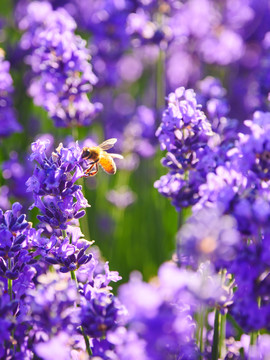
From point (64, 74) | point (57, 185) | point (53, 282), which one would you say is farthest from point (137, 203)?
point (53, 282)

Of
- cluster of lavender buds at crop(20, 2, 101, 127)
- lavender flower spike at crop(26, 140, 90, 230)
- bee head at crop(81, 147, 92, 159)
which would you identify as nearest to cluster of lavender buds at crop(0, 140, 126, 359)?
lavender flower spike at crop(26, 140, 90, 230)

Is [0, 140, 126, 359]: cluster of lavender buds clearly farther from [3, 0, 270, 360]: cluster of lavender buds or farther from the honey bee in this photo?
the honey bee

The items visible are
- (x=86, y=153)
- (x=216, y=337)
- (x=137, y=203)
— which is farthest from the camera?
(x=137, y=203)

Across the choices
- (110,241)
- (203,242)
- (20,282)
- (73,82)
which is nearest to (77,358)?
(20,282)

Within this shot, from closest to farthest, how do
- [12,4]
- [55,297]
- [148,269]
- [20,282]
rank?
[55,297]
[20,282]
[148,269]
[12,4]

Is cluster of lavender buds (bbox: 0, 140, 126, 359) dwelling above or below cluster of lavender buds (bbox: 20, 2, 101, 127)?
below

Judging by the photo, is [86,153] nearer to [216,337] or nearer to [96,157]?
[96,157]

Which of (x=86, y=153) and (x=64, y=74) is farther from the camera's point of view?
(x=64, y=74)

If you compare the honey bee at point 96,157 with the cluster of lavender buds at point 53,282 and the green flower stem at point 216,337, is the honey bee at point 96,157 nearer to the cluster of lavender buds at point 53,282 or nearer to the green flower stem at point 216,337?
the cluster of lavender buds at point 53,282

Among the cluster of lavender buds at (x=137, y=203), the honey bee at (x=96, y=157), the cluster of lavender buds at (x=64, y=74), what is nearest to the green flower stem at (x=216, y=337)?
the cluster of lavender buds at (x=137, y=203)

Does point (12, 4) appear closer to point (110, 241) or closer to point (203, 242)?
point (110, 241)

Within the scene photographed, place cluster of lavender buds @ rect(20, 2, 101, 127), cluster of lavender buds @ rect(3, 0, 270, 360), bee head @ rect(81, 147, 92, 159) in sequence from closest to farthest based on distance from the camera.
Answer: cluster of lavender buds @ rect(3, 0, 270, 360) → bee head @ rect(81, 147, 92, 159) → cluster of lavender buds @ rect(20, 2, 101, 127)
